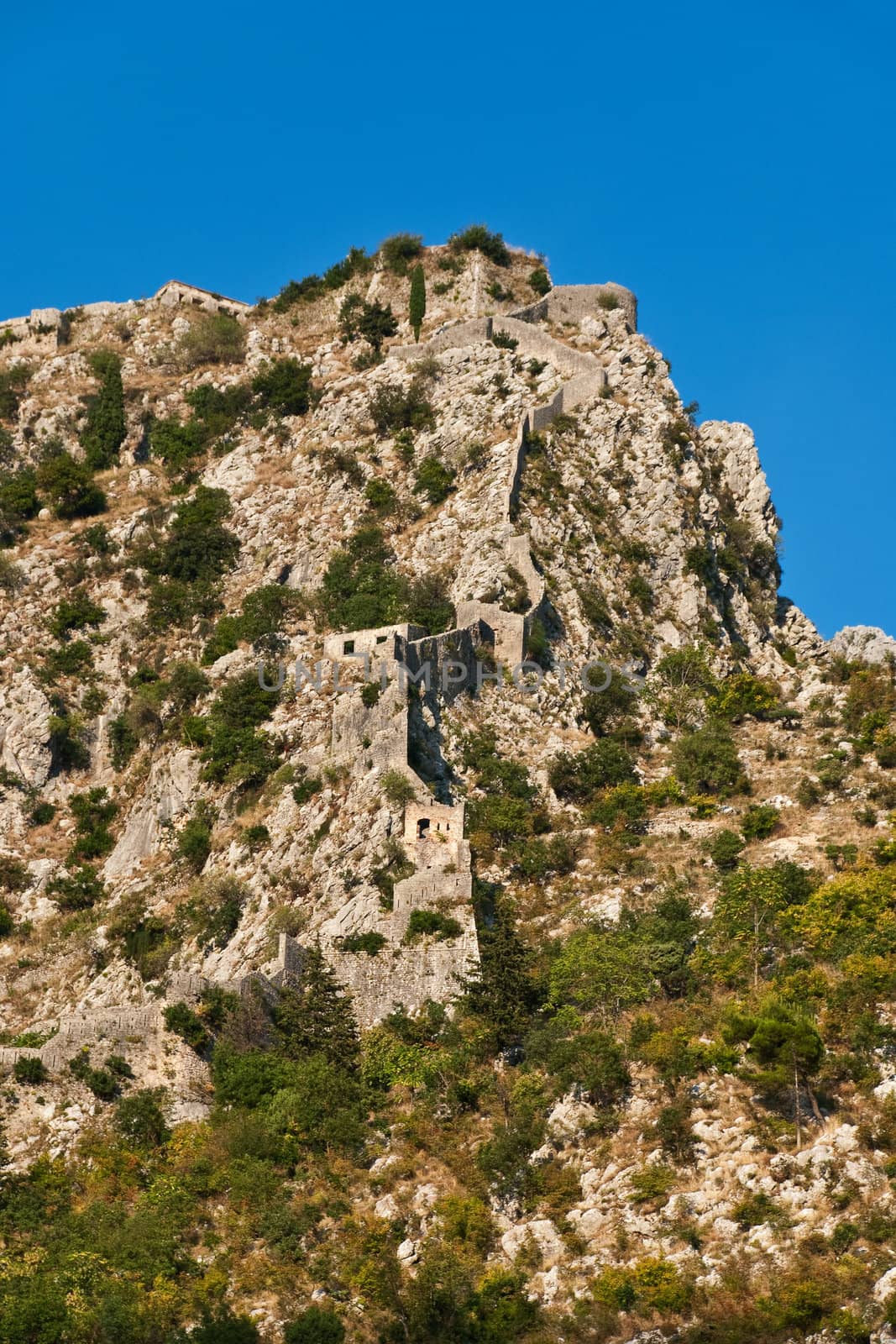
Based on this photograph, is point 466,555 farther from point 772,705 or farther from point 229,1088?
point 229,1088

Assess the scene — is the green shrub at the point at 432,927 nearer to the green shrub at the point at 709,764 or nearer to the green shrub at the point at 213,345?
the green shrub at the point at 709,764

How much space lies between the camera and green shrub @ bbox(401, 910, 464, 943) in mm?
50438

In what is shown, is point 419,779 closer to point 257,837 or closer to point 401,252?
point 257,837

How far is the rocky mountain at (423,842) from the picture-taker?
41.2m

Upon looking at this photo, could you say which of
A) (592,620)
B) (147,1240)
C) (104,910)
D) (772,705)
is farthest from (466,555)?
(147,1240)

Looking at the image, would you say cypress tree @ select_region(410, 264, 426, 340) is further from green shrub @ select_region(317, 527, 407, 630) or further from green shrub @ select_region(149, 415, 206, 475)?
green shrub @ select_region(317, 527, 407, 630)

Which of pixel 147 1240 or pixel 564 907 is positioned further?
pixel 564 907

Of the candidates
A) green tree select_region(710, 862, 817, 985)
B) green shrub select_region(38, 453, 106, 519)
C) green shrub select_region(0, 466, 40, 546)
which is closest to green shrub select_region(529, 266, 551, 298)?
green shrub select_region(38, 453, 106, 519)

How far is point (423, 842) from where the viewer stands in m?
53.2

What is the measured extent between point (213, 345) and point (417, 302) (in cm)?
855

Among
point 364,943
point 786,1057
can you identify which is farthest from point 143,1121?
point 786,1057

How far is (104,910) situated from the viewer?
6006cm

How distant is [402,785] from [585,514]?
1948cm

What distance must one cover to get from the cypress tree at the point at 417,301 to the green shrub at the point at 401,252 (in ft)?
4.88
